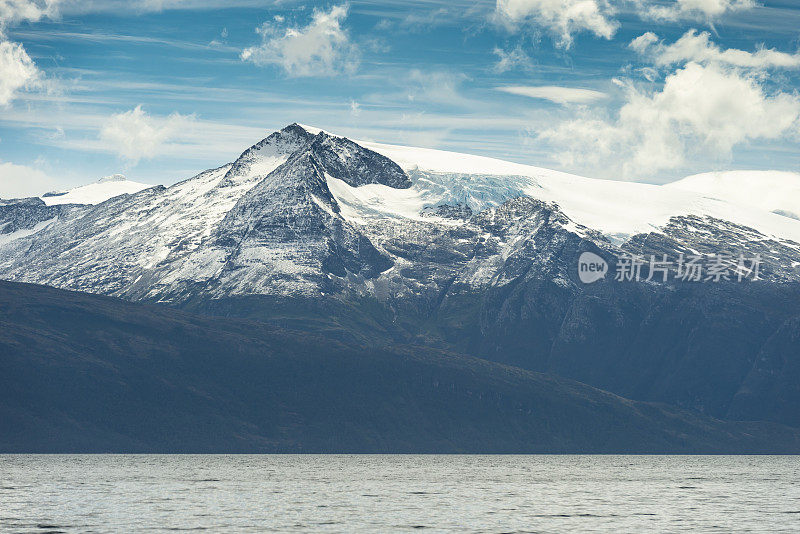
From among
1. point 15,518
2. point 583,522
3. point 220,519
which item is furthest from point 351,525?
point 15,518

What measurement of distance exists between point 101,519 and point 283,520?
3128 centimetres

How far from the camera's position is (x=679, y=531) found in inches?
7165

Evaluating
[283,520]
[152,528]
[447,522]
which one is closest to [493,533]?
[447,522]

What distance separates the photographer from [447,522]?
194250 millimetres

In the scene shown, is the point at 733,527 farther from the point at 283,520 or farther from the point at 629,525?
the point at 283,520

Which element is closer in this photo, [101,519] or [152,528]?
[152,528]

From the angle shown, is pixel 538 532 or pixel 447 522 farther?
pixel 447 522

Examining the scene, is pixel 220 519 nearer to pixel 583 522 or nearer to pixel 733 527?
pixel 583 522

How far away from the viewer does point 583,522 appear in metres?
198

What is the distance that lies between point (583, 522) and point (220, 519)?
64.0 m

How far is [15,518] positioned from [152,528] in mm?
28561

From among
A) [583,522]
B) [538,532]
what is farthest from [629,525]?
[538,532]

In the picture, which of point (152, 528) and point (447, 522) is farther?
point (447, 522)

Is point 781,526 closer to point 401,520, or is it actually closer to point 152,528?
point 401,520
